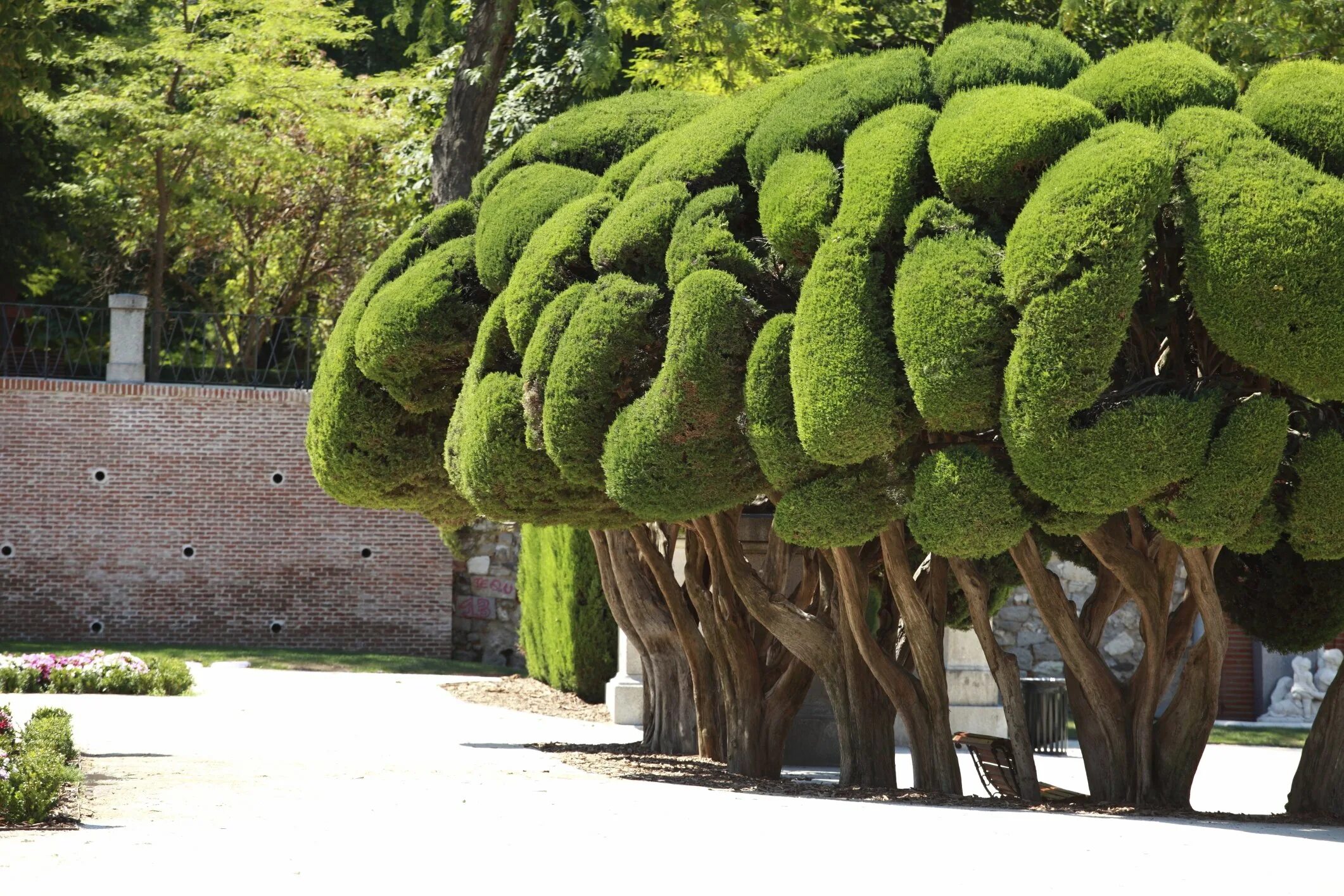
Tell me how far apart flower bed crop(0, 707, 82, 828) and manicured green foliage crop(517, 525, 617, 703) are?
8.77 metres

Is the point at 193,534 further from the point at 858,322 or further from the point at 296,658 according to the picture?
the point at 858,322

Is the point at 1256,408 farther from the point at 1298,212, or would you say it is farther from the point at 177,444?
the point at 177,444

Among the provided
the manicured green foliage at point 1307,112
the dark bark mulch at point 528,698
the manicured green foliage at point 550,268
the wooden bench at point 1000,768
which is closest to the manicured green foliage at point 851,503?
the manicured green foliage at point 550,268

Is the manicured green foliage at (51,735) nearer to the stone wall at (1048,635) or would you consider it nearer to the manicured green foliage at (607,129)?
the manicured green foliage at (607,129)

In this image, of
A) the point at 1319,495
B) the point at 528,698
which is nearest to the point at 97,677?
the point at 528,698

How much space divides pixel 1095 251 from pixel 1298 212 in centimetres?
100

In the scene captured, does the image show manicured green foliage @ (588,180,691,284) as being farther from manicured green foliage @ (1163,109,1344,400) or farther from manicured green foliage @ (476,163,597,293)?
manicured green foliage @ (1163,109,1344,400)

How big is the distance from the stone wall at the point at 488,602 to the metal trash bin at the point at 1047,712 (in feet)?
26.2

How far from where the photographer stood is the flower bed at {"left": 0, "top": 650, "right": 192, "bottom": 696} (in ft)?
52.1

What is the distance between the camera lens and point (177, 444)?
69.7 feet

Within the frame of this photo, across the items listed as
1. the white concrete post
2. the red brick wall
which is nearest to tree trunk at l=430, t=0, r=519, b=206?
the red brick wall

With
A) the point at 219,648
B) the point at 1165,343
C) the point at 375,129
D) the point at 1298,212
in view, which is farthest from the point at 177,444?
the point at 1298,212

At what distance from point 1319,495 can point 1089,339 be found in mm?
1581

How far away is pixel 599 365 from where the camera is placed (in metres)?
9.34
